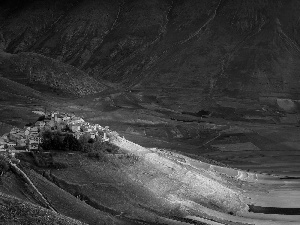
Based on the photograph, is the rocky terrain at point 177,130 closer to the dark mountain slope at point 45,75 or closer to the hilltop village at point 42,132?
the dark mountain slope at point 45,75

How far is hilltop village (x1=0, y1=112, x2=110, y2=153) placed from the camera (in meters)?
65.9

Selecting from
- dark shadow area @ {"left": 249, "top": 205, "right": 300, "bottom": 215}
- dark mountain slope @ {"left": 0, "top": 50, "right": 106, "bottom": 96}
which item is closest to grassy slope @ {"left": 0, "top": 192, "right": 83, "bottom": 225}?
dark shadow area @ {"left": 249, "top": 205, "right": 300, "bottom": 215}

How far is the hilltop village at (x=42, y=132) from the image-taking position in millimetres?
65938

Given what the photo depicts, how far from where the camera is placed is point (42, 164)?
205ft

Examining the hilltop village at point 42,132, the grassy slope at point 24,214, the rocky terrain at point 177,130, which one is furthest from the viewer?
the hilltop village at point 42,132

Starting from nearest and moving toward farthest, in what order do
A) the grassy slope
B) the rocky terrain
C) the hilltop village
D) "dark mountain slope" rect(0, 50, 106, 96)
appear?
the grassy slope, the rocky terrain, the hilltop village, "dark mountain slope" rect(0, 50, 106, 96)

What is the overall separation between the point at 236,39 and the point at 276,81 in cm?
2460

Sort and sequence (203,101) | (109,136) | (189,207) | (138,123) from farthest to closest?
1. (203,101)
2. (138,123)
3. (109,136)
4. (189,207)

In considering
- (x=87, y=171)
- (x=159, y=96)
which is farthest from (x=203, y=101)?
(x=87, y=171)

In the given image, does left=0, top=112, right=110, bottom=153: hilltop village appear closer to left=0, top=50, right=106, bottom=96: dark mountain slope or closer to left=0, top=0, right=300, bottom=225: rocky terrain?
left=0, top=0, right=300, bottom=225: rocky terrain

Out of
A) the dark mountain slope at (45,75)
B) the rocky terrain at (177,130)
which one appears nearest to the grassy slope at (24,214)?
the rocky terrain at (177,130)

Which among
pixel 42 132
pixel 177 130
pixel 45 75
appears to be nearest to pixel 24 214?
pixel 42 132

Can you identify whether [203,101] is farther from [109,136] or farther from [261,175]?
[109,136]

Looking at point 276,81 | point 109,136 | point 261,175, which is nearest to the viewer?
point 109,136
